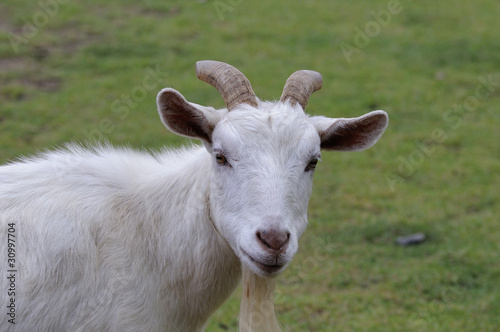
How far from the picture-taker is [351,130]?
4.43 m

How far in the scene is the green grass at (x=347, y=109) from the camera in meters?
6.89

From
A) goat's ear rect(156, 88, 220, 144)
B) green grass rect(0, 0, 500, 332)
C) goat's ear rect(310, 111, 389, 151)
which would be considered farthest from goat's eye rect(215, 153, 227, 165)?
green grass rect(0, 0, 500, 332)

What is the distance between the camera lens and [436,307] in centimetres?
662

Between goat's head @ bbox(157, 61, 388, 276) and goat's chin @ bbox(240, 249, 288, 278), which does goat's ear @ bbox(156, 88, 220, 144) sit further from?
goat's chin @ bbox(240, 249, 288, 278)

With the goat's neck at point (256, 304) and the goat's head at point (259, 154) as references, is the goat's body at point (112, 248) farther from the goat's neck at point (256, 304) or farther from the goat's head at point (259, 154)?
the goat's head at point (259, 154)

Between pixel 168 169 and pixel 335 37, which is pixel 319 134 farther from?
pixel 335 37

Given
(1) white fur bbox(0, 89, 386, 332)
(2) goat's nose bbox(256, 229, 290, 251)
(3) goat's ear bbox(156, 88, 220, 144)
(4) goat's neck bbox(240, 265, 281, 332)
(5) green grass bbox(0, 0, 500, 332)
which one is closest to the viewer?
(2) goat's nose bbox(256, 229, 290, 251)

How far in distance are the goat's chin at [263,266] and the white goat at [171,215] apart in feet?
0.04

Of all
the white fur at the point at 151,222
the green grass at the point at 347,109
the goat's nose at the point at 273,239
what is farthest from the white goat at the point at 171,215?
the green grass at the point at 347,109

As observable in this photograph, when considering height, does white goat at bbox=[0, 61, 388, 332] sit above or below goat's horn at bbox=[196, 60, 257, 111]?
A: below

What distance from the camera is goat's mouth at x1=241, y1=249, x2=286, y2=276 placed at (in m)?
3.76

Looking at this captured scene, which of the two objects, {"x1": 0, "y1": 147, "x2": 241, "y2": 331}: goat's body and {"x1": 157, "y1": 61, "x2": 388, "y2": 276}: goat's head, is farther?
{"x1": 0, "y1": 147, "x2": 241, "y2": 331}: goat's body

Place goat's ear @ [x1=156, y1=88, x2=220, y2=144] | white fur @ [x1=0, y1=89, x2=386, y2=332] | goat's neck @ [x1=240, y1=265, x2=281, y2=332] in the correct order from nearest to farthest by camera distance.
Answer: white fur @ [x1=0, y1=89, x2=386, y2=332]
goat's ear @ [x1=156, y1=88, x2=220, y2=144]
goat's neck @ [x1=240, y1=265, x2=281, y2=332]

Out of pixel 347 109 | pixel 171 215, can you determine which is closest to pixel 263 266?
pixel 171 215
